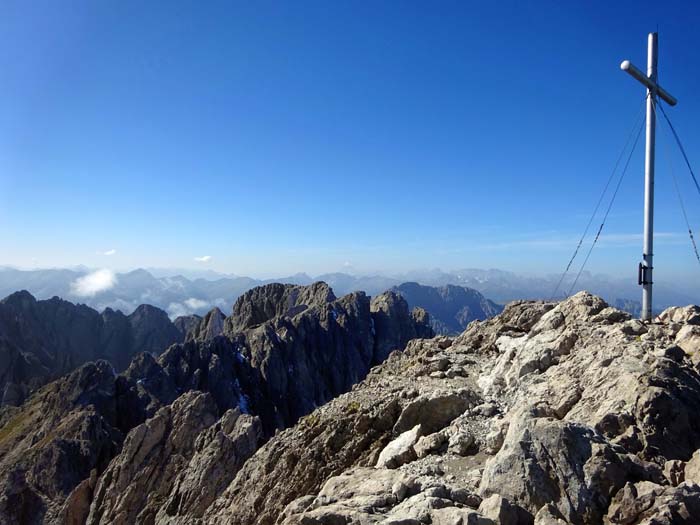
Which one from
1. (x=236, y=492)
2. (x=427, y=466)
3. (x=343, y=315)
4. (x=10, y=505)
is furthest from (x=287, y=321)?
(x=427, y=466)

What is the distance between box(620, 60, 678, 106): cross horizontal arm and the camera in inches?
683

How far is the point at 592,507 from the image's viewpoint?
9.70 meters

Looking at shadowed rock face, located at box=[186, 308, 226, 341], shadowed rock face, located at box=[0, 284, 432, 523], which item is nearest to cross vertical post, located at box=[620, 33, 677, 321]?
shadowed rock face, located at box=[0, 284, 432, 523]

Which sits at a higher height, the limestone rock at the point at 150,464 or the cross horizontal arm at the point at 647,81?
the cross horizontal arm at the point at 647,81

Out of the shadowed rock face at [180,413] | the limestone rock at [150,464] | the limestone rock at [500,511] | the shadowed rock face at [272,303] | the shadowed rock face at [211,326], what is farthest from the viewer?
the shadowed rock face at [211,326]

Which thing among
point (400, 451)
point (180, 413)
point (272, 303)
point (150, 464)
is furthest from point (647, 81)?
point (272, 303)

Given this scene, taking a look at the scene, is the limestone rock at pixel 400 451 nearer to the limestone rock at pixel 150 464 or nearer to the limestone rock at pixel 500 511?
the limestone rock at pixel 500 511

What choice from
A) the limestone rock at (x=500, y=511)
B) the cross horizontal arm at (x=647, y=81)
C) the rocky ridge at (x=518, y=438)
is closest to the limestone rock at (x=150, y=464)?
the rocky ridge at (x=518, y=438)

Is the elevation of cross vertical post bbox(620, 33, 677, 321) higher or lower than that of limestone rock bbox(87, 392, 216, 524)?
higher

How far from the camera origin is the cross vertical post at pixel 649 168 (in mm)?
18062

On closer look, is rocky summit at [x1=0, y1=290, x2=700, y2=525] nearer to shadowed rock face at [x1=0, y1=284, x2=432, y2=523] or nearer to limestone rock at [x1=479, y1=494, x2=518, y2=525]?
limestone rock at [x1=479, y1=494, x2=518, y2=525]

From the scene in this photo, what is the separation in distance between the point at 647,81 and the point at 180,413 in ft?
183

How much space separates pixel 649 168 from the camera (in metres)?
18.1

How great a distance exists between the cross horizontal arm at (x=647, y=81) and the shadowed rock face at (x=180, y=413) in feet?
116
